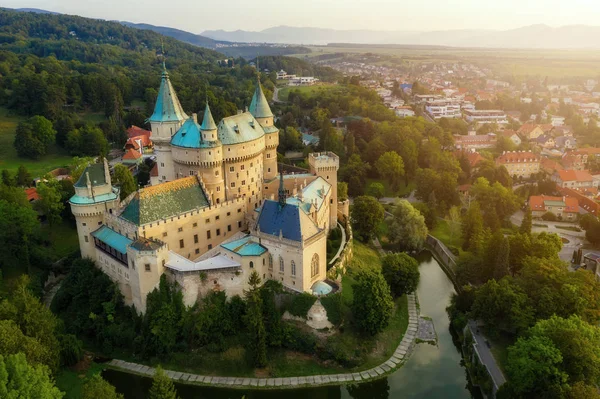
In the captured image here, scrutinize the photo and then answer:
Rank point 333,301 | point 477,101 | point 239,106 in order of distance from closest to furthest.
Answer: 1. point 333,301
2. point 239,106
3. point 477,101

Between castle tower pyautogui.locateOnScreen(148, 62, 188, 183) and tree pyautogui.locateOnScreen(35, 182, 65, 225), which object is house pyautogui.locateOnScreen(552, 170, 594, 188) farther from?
tree pyautogui.locateOnScreen(35, 182, 65, 225)

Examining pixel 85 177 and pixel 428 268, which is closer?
pixel 85 177

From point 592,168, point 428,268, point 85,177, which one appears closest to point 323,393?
point 428,268

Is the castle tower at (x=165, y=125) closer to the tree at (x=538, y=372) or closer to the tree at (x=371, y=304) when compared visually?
the tree at (x=371, y=304)

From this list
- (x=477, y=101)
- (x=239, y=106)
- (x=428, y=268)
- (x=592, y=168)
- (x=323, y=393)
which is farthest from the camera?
(x=477, y=101)

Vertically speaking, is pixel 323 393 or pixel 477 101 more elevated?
pixel 477 101

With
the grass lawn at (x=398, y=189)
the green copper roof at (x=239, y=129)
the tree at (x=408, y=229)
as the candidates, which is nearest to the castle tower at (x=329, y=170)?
the green copper roof at (x=239, y=129)

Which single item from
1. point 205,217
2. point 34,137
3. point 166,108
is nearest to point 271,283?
point 205,217

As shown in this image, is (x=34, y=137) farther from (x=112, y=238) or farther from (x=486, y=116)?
(x=486, y=116)

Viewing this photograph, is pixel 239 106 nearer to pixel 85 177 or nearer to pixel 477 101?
pixel 85 177
